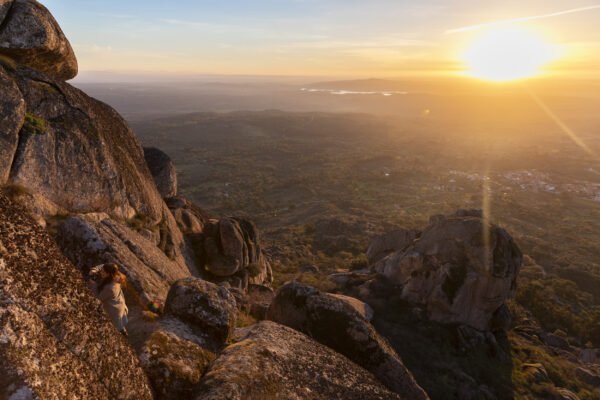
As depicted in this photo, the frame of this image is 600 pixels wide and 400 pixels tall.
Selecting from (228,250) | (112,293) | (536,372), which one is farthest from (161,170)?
(536,372)

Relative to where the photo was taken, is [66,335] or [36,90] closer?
[66,335]

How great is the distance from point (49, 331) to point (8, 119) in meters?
10.7

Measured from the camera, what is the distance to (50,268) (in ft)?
16.2

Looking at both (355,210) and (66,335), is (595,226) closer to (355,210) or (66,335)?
(355,210)

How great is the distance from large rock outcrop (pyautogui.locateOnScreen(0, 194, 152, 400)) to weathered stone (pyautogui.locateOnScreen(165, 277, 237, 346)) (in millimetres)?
3068

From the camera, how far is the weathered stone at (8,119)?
1080 centimetres

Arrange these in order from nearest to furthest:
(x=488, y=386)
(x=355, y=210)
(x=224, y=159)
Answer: (x=488, y=386) → (x=355, y=210) → (x=224, y=159)

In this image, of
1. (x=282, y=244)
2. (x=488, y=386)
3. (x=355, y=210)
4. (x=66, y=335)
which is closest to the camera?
(x=66, y=335)

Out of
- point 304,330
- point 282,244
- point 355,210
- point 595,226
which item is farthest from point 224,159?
point 304,330

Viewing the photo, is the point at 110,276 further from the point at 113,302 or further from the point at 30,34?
the point at 30,34

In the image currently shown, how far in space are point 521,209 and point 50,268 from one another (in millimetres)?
97011

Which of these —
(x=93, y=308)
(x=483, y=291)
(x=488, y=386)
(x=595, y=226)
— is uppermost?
(x=93, y=308)

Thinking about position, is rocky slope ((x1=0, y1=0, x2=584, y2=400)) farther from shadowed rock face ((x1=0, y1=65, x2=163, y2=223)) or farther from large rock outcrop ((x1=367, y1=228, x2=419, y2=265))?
large rock outcrop ((x1=367, y1=228, x2=419, y2=265))

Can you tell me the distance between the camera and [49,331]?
4457 mm
